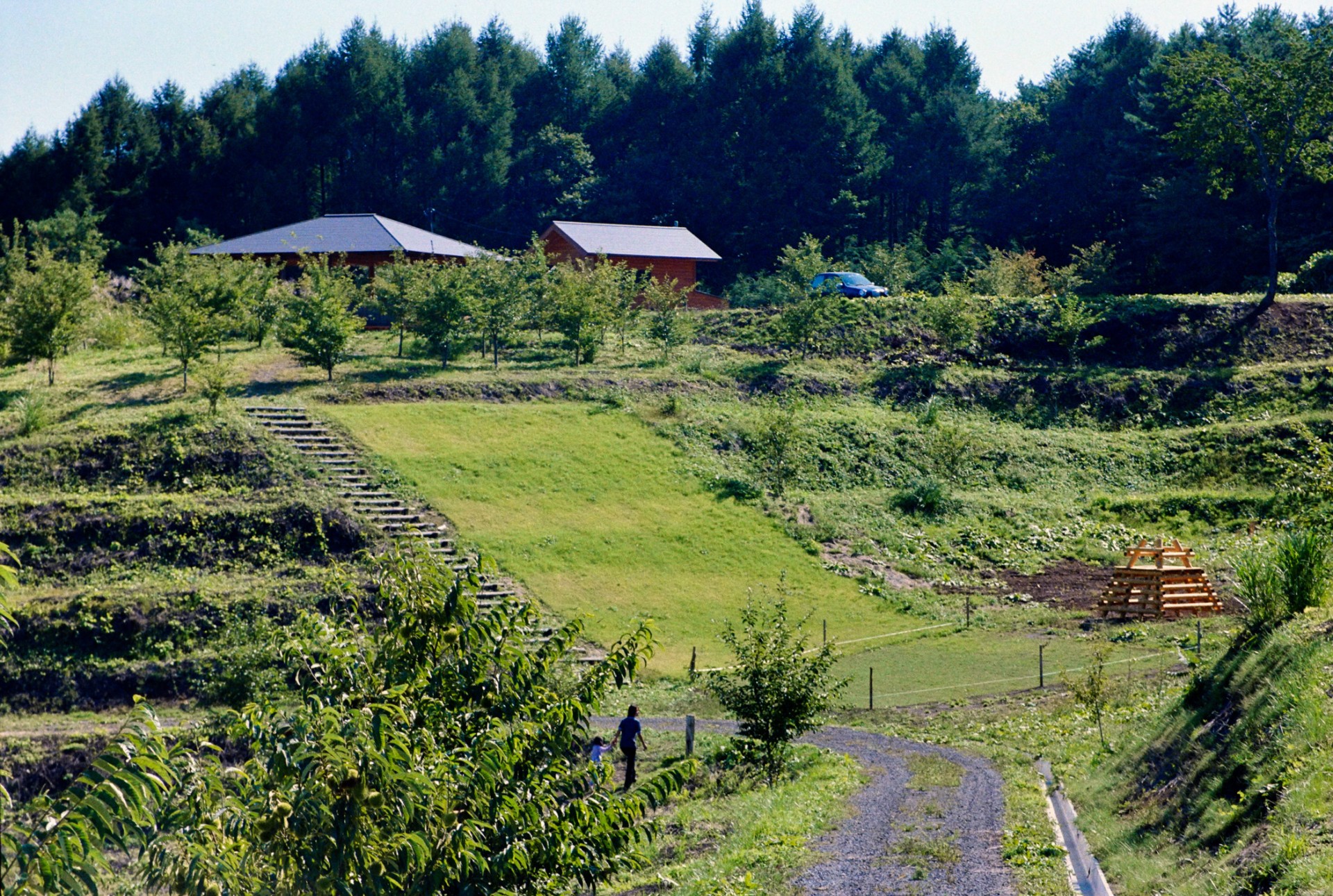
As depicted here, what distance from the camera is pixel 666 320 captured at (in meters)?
48.0

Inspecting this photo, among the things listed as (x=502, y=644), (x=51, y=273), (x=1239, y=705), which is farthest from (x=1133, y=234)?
(x=502, y=644)

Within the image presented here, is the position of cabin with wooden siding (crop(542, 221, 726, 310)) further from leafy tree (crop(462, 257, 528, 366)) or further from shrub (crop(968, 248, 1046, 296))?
shrub (crop(968, 248, 1046, 296))

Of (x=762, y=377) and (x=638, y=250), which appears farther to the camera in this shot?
(x=638, y=250)

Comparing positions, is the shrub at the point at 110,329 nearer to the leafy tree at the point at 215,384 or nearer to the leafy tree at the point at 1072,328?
the leafy tree at the point at 215,384

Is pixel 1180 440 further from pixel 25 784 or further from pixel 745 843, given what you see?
pixel 25 784

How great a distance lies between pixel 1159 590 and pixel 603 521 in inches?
553

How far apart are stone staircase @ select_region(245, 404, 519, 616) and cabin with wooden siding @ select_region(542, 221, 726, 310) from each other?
24733 mm

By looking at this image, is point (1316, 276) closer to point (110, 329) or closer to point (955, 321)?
point (955, 321)

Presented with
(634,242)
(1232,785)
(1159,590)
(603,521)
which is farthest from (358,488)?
(634,242)

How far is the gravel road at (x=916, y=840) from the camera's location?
12625 millimetres

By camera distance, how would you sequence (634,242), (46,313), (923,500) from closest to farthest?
(46,313) → (923,500) → (634,242)

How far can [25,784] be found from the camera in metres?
21.9

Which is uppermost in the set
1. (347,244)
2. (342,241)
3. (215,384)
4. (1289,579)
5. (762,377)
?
(342,241)

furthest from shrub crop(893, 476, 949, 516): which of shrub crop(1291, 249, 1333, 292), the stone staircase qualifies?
shrub crop(1291, 249, 1333, 292)
